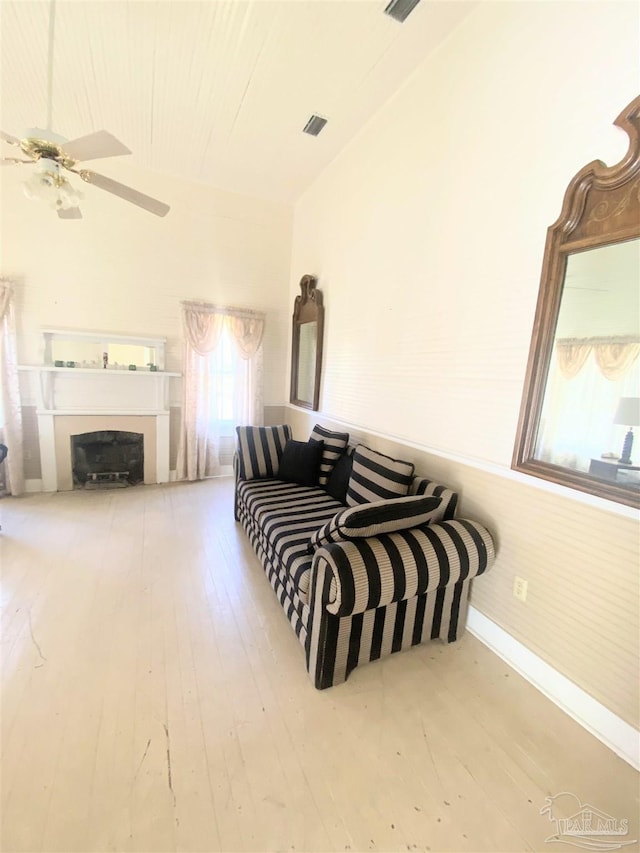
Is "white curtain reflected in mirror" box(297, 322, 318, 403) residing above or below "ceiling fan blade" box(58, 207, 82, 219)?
below

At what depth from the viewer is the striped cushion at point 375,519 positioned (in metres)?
1.59

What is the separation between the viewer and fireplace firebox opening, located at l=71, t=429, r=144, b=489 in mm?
3984

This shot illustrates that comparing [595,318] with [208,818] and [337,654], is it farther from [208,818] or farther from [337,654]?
[208,818]

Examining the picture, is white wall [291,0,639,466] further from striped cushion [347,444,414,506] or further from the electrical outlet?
the electrical outlet

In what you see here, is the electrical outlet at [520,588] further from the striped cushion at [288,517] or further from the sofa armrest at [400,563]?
the striped cushion at [288,517]

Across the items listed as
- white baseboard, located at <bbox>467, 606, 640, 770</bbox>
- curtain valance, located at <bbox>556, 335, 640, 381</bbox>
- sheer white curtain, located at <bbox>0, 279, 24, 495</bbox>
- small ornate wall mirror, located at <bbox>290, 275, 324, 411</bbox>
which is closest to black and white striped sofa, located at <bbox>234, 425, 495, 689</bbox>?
white baseboard, located at <bbox>467, 606, 640, 770</bbox>

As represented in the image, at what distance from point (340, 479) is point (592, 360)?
1.81 metres

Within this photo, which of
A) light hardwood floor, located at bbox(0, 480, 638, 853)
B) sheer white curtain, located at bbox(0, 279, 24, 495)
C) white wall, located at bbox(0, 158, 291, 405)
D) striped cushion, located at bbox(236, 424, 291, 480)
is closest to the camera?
light hardwood floor, located at bbox(0, 480, 638, 853)

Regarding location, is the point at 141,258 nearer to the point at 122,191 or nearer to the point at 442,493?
the point at 122,191

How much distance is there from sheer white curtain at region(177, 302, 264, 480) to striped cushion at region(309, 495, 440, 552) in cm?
301

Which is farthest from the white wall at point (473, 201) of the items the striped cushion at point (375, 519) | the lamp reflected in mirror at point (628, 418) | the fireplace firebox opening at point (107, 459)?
the fireplace firebox opening at point (107, 459)

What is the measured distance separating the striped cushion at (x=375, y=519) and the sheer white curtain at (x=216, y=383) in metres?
3.01

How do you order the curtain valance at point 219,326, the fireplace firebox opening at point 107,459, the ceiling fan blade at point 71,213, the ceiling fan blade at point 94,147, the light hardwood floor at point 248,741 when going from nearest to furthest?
the light hardwood floor at point 248,741
the ceiling fan blade at point 94,147
the ceiling fan blade at point 71,213
the fireplace firebox opening at point 107,459
the curtain valance at point 219,326

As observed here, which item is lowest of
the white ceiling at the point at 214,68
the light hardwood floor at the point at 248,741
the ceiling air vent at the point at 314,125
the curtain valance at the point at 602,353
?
the light hardwood floor at the point at 248,741
